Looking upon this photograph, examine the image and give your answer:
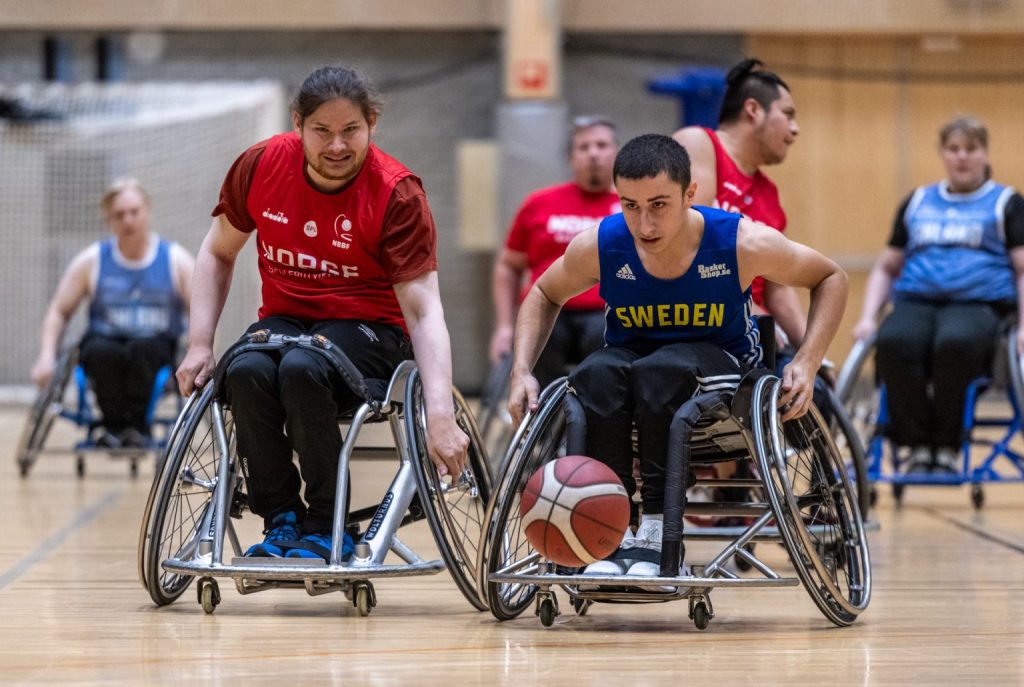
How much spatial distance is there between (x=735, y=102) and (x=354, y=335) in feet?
4.45

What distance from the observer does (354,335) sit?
10.6 feet

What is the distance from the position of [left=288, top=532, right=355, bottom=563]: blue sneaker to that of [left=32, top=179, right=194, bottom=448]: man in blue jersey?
10.5 feet

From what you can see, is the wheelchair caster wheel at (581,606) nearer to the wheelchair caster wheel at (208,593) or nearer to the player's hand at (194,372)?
the wheelchair caster wheel at (208,593)

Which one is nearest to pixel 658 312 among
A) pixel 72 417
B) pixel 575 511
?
pixel 575 511

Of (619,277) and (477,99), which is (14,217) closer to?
(477,99)

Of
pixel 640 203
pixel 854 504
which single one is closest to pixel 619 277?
pixel 640 203

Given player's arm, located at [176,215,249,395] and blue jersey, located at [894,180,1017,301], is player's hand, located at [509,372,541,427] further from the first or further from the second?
blue jersey, located at [894,180,1017,301]

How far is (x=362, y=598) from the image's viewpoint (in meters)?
3.09

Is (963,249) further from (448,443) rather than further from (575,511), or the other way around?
(575,511)

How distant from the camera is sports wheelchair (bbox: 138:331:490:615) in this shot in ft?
9.71

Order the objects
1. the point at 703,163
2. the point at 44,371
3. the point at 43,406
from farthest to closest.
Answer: the point at 43,406 → the point at 44,371 → the point at 703,163

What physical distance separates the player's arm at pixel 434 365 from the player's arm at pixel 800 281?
0.61 metres

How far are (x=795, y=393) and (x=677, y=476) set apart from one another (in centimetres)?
31

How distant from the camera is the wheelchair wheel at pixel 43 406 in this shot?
6031 mm
